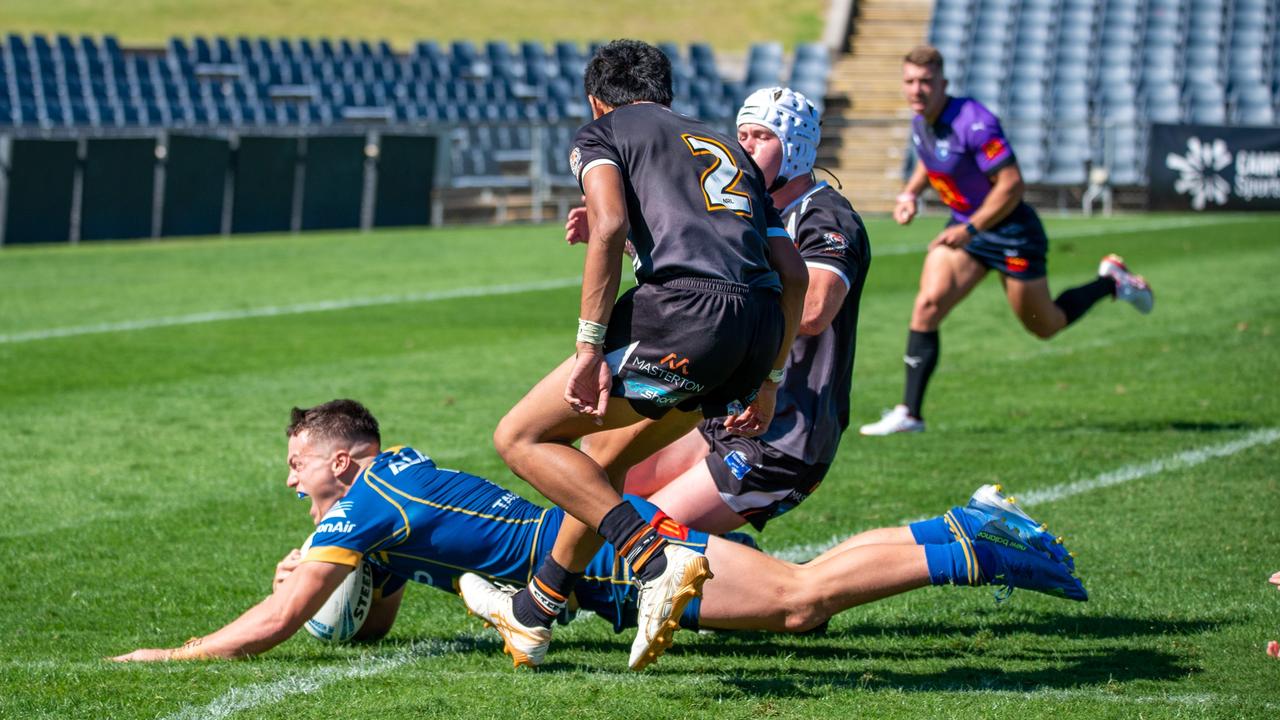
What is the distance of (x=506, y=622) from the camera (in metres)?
4.85

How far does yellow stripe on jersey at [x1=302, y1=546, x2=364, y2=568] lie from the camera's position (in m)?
4.96

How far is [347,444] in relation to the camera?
5359 mm

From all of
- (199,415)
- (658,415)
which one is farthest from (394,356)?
(658,415)

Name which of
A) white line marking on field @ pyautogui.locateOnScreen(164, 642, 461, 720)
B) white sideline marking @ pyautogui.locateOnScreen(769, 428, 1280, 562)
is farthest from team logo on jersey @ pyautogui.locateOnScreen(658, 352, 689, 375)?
white sideline marking @ pyautogui.locateOnScreen(769, 428, 1280, 562)

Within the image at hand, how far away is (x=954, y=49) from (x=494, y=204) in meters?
12.1

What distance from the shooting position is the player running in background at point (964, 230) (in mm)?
9438

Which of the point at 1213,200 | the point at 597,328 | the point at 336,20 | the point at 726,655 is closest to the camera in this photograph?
the point at 597,328

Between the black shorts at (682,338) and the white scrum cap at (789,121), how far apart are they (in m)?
0.95

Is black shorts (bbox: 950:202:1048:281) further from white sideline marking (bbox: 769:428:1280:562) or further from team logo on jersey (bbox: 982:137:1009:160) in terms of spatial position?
white sideline marking (bbox: 769:428:1280:562)

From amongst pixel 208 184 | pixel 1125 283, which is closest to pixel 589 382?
pixel 1125 283

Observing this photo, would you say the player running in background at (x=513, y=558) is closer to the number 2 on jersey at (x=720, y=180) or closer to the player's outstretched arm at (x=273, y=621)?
the player's outstretched arm at (x=273, y=621)

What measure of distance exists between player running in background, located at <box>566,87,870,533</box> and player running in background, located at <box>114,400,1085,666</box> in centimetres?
27

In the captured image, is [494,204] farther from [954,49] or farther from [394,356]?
[394,356]

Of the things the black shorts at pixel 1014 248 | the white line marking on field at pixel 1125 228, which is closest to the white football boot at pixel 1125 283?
the black shorts at pixel 1014 248
